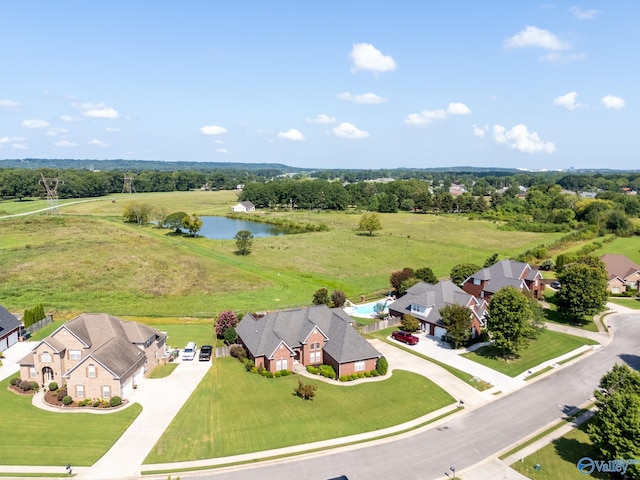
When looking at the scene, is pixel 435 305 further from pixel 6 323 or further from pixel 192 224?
pixel 192 224

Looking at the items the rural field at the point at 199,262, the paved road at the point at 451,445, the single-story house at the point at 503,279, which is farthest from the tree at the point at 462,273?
the paved road at the point at 451,445

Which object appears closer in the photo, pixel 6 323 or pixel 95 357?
pixel 95 357

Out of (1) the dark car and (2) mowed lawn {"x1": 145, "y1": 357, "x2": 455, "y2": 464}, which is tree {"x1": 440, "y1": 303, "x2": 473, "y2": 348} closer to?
(2) mowed lawn {"x1": 145, "y1": 357, "x2": 455, "y2": 464}

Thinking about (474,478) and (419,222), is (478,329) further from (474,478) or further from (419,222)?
(419,222)

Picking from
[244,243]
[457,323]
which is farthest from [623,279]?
[244,243]

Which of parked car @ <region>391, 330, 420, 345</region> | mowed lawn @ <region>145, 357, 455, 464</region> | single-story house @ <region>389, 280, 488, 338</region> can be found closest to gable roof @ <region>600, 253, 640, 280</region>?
single-story house @ <region>389, 280, 488, 338</region>

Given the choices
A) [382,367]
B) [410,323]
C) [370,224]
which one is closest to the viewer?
[382,367]
